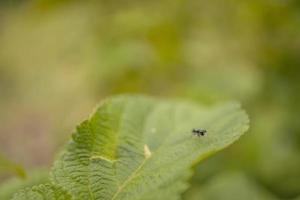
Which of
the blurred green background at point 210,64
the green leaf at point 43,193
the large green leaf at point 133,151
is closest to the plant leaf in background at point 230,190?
the blurred green background at point 210,64

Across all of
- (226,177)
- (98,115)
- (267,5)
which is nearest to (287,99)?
(267,5)

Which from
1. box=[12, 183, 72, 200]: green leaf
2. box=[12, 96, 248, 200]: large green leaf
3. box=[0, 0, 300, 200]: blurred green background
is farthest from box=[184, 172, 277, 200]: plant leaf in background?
box=[12, 183, 72, 200]: green leaf

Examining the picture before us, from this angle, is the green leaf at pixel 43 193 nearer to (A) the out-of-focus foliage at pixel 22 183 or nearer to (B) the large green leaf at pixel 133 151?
(B) the large green leaf at pixel 133 151

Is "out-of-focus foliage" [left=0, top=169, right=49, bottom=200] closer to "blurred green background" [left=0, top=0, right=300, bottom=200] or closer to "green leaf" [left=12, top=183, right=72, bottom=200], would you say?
"green leaf" [left=12, top=183, right=72, bottom=200]

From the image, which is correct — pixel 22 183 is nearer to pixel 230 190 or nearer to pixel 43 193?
pixel 43 193

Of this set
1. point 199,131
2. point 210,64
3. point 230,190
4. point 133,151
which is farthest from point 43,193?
point 210,64

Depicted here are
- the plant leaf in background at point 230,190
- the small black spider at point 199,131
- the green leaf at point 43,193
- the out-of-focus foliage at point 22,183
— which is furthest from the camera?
the plant leaf in background at point 230,190
